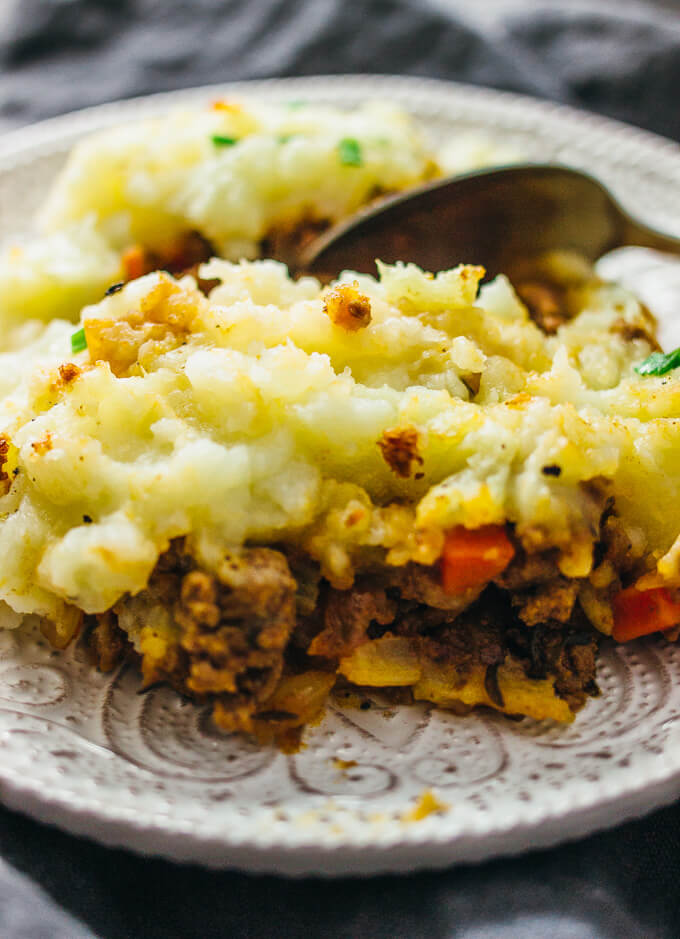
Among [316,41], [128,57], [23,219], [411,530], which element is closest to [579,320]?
[411,530]

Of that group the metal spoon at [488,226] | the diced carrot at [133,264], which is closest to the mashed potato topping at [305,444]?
the metal spoon at [488,226]

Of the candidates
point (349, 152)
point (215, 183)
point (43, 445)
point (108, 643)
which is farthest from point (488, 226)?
point (108, 643)

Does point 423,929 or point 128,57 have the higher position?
point 128,57

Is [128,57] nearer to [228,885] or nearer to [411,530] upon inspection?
[411,530]

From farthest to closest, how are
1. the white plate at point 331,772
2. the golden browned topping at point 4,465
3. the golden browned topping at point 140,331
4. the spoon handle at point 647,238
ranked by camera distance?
1. the spoon handle at point 647,238
2. the golden browned topping at point 140,331
3. the golden browned topping at point 4,465
4. the white plate at point 331,772

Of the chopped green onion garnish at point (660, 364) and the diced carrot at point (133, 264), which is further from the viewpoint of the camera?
the diced carrot at point (133, 264)

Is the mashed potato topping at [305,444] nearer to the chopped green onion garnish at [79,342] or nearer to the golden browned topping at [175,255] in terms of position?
the chopped green onion garnish at [79,342]
